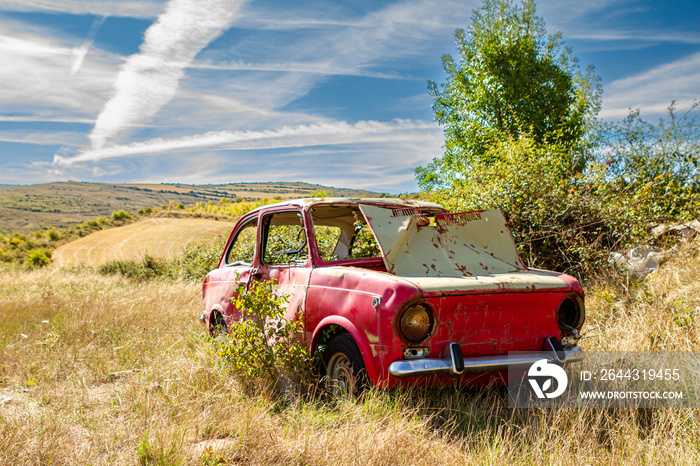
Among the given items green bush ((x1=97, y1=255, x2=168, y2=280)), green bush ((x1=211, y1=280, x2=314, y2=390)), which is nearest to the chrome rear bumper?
green bush ((x1=211, y1=280, x2=314, y2=390))

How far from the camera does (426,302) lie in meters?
3.12

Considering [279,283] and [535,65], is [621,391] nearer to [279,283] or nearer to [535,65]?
[279,283]

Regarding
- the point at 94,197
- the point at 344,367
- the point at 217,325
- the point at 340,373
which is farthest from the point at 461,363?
the point at 94,197

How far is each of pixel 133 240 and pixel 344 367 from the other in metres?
72.4

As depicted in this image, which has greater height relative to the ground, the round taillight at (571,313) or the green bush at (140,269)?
the round taillight at (571,313)

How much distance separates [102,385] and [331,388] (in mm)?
2494

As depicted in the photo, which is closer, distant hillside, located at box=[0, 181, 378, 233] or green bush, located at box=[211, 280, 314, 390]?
green bush, located at box=[211, 280, 314, 390]

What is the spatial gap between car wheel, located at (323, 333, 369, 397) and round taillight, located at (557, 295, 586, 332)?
1.68 meters

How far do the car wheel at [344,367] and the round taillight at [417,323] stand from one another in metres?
0.41

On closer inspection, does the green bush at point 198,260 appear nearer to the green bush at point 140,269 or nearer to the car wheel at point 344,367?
the green bush at point 140,269

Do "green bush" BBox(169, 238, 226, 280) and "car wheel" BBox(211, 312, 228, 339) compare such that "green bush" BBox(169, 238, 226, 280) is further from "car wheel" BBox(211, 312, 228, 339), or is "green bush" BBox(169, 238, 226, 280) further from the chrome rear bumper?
the chrome rear bumper

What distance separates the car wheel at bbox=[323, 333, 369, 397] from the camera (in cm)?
330
